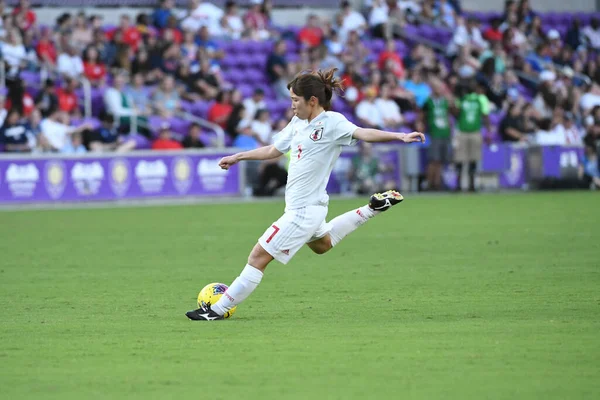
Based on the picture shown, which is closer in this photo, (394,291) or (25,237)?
(394,291)

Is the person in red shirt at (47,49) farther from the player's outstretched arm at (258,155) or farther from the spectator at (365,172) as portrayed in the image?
the player's outstretched arm at (258,155)

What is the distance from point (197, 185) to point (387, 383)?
17981 millimetres

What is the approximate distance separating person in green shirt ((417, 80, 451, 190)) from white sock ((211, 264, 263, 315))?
17.6 meters

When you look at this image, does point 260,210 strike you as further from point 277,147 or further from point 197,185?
point 277,147

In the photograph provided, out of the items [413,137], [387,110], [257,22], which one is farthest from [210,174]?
[413,137]

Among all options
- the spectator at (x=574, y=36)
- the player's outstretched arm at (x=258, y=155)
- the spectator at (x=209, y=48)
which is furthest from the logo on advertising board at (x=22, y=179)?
the spectator at (x=574, y=36)

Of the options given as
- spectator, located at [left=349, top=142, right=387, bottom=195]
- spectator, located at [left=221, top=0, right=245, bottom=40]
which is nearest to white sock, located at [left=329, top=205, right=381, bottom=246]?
spectator, located at [left=349, top=142, right=387, bottom=195]

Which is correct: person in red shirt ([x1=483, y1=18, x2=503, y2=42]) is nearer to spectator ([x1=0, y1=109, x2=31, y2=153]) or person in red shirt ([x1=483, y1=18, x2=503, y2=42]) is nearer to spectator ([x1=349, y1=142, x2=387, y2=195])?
spectator ([x1=349, y1=142, x2=387, y2=195])

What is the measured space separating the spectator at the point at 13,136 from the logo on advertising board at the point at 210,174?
11.6 ft

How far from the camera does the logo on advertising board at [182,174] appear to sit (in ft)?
77.0

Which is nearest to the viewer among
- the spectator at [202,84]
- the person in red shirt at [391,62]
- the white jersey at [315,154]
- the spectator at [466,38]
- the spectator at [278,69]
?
the white jersey at [315,154]

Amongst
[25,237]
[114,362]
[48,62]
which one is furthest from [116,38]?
[114,362]

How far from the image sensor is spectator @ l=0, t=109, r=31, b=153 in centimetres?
2241

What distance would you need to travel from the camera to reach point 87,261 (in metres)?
13.2
